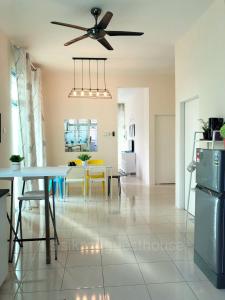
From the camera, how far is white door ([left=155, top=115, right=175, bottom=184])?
26.2 feet

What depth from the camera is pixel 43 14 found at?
13.1 ft

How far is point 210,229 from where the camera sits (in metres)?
2.56

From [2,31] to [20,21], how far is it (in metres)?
0.51

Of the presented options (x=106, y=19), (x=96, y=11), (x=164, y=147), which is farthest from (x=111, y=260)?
(x=164, y=147)

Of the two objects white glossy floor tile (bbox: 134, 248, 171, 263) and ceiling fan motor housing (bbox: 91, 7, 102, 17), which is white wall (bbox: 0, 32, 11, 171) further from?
white glossy floor tile (bbox: 134, 248, 171, 263)

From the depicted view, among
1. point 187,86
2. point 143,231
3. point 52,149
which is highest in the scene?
point 187,86

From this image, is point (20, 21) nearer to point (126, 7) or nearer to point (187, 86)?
point (126, 7)

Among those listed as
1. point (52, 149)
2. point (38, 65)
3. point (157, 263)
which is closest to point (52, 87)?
point (38, 65)

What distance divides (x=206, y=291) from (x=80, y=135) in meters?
5.70

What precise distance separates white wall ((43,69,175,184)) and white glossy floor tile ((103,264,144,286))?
4.86 metres

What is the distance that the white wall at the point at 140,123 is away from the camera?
817cm

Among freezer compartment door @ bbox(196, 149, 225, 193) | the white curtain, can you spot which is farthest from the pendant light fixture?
freezer compartment door @ bbox(196, 149, 225, 193)

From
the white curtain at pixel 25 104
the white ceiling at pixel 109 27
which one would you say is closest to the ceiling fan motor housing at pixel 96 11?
the white ceiling at pixel 109 27

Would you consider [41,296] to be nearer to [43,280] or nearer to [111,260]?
[43,280]
